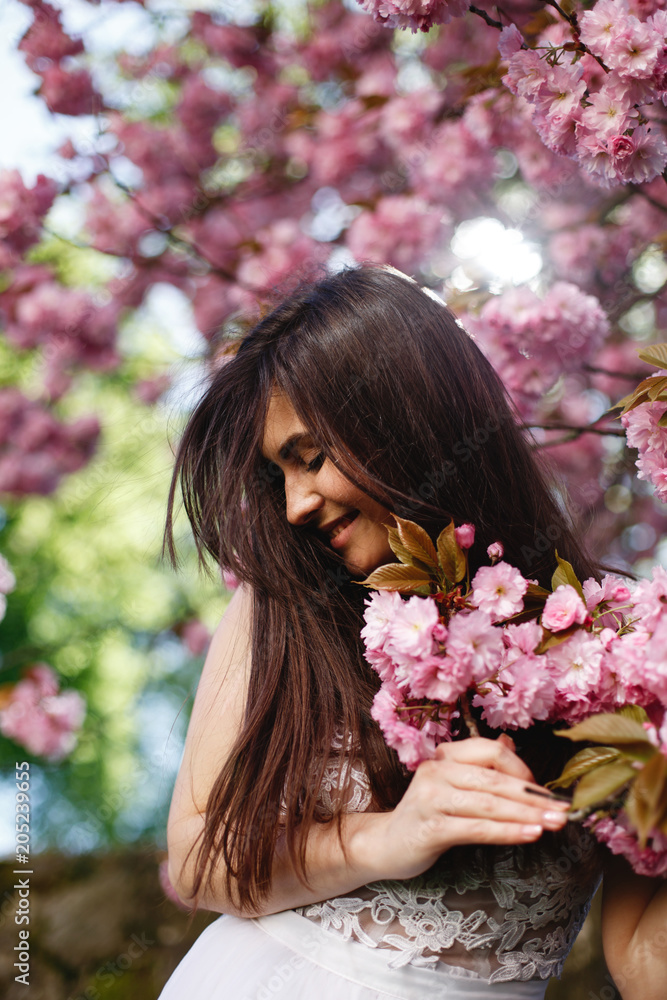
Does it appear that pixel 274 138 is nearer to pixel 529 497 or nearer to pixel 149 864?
pixel 529 497

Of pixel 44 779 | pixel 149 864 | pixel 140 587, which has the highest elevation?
pixel 149 864

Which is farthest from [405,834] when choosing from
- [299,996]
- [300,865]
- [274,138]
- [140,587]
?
[140,587]

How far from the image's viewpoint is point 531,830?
62 cm

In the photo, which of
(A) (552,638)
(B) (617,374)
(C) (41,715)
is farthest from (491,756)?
(C) (41,715)

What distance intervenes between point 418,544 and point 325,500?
0.30 metres

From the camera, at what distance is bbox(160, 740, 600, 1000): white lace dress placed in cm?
93

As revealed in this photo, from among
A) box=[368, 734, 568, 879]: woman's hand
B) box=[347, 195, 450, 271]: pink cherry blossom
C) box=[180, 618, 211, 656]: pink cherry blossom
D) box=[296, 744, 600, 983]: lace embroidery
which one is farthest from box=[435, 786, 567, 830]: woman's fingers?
box=[180, 618, 211, 656]: pink cherry blossom

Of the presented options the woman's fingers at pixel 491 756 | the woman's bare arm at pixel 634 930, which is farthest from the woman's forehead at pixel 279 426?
the woman's bare arm at pixel 634 930

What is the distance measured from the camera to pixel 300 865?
2.99ft

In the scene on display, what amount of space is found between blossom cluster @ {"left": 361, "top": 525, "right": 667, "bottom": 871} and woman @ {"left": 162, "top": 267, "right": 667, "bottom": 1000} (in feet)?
0.32

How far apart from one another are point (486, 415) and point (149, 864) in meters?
2.66

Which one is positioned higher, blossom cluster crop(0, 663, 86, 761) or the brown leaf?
the brown leaf

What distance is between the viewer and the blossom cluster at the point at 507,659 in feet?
2.20

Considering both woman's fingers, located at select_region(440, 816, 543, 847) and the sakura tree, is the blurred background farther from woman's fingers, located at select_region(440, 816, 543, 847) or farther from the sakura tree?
woman's fingers, located at select_region(440, 816, 543, 847)
